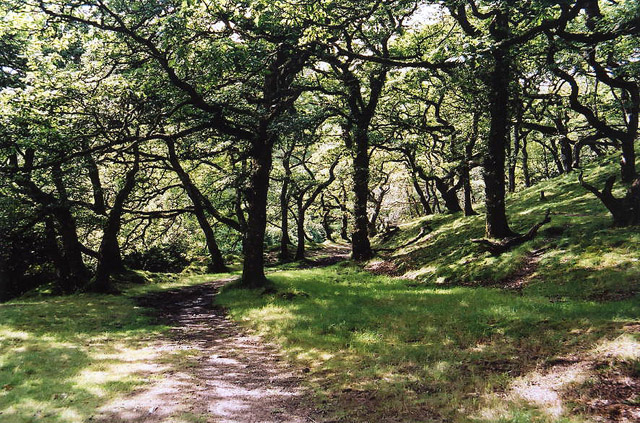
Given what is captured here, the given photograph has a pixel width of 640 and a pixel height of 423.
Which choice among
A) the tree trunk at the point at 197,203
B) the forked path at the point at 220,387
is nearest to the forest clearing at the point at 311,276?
the forked path at the point at 220,387

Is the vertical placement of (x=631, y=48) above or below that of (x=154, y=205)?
above

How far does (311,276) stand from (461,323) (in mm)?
10368

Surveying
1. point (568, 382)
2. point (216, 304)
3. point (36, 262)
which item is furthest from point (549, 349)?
point (36, 262)

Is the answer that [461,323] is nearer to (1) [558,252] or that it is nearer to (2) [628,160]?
(1) [558,252]

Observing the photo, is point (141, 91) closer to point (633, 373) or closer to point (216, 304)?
point (216, 304)

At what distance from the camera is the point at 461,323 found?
8.32 meters

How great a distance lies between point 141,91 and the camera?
44.3ft

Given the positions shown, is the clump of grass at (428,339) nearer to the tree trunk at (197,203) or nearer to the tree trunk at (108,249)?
the tree trunk at (108,249)

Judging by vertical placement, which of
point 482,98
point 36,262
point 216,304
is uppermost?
point 482,98

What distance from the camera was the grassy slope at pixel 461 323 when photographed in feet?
18.1

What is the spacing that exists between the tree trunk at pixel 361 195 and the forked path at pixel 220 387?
11852 mm

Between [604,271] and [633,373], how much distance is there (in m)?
5.77

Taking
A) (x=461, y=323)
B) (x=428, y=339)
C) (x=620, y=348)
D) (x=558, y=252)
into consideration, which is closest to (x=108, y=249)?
(x=428, y=339)

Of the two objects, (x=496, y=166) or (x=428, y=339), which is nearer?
(x=428, y=339)
